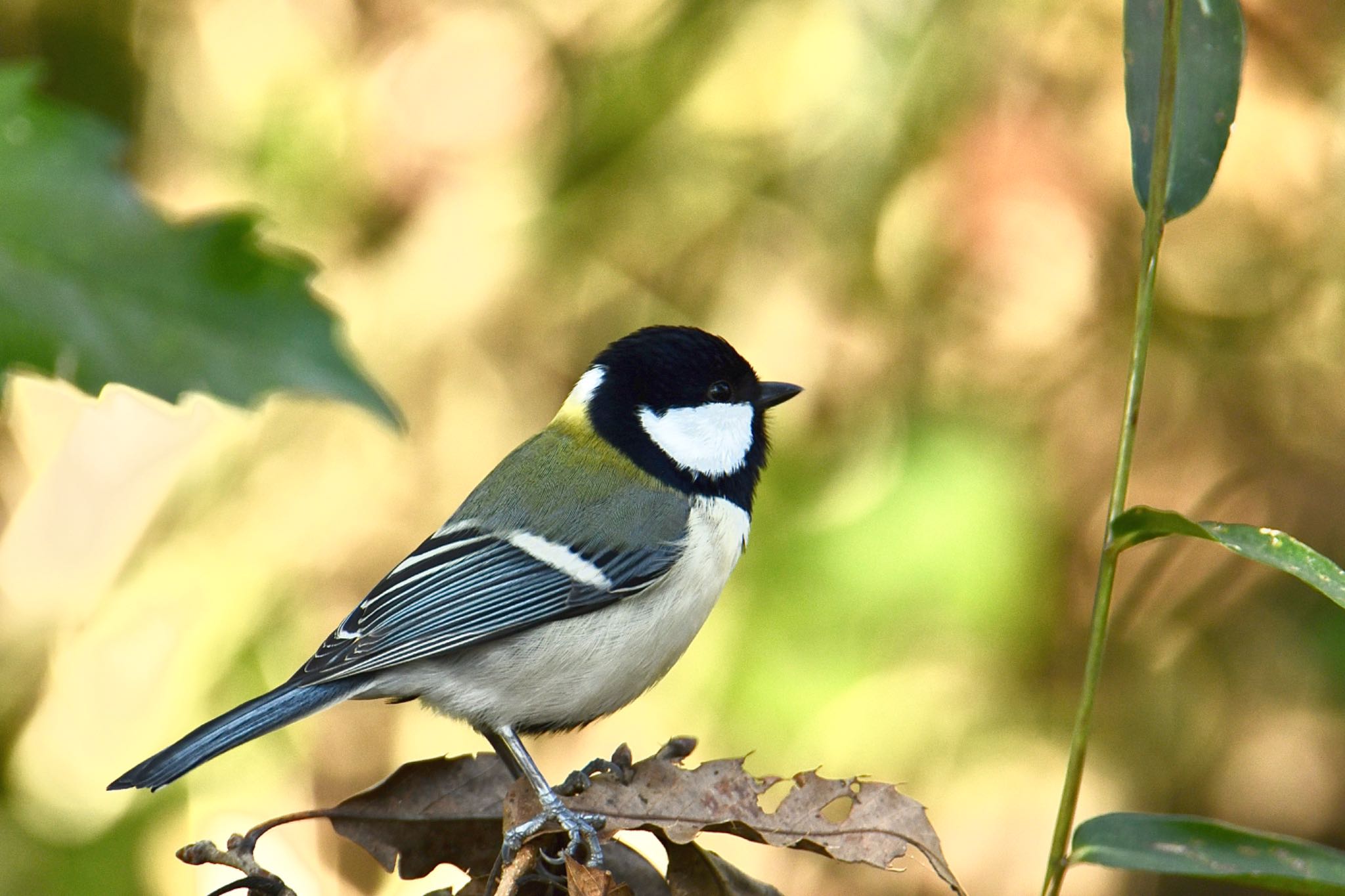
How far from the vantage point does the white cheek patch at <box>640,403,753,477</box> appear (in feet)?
7.39

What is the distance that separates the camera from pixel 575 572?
6.68 ft

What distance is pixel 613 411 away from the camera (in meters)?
2.29

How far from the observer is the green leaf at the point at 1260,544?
1079mm

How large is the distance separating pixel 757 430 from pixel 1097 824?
1281mm

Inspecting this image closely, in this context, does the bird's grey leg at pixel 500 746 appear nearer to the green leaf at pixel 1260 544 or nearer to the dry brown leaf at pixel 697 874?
the dry brown leaf at pixel 697 874

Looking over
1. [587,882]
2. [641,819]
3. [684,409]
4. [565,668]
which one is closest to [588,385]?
[684,409]

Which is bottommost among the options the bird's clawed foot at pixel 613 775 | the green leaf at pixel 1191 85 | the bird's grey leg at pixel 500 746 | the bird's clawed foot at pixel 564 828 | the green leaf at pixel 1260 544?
the bird's clawed foot at pixel 564 828

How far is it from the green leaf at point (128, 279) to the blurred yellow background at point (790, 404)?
2.26m

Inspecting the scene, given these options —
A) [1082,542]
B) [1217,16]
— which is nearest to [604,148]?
[1082,542]

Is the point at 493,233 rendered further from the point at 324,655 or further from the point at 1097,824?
the point at 1097,824

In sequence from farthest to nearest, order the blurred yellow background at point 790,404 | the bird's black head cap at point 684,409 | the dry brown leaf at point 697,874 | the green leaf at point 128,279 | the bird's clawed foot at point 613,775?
1. the blurred yellow background at point 790,404
2. the bird's black head cap at point 684,409
3. the bird's clawed foot at point 613,775
4. the dry brown leaf at point 697,874
5. the green leaf at point 128,279

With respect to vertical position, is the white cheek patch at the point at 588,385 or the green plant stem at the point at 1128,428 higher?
the white cheek patch at the point at 588,385

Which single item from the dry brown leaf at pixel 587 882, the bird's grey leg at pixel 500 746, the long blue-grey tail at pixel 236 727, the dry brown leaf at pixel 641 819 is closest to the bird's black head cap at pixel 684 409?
the bird's grey leg at pixel 500 746

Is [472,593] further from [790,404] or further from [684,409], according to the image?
[790,404]
